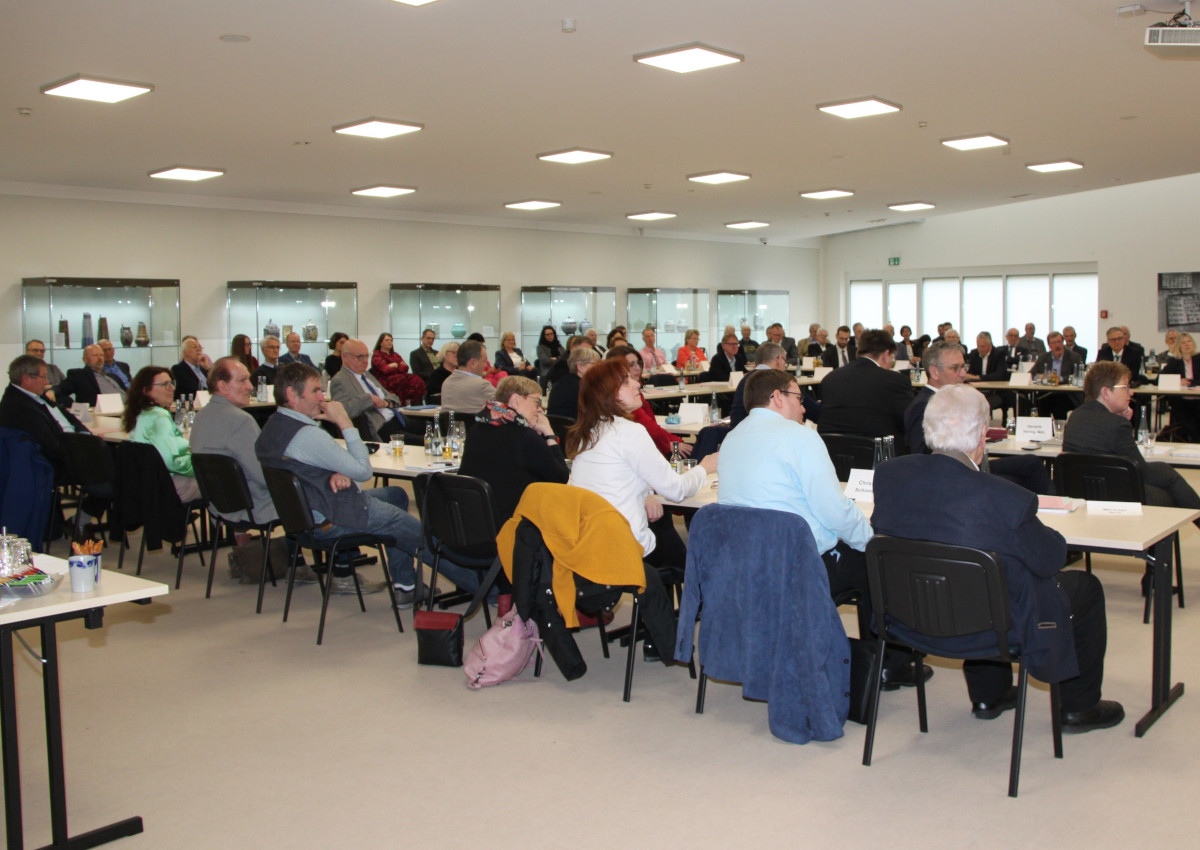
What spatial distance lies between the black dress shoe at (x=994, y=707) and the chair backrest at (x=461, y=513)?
195 cm

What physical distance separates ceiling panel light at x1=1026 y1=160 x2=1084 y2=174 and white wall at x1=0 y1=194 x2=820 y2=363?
7237 millimetres

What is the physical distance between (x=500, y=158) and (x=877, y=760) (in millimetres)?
7401

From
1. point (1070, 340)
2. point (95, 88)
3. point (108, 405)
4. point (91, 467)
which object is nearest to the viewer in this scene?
point (91, 467)

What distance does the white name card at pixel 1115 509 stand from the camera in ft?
12.2

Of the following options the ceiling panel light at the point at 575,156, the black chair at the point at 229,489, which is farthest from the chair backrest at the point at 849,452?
the ceiling panel light at the point at 575,156

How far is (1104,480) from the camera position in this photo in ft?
15.6

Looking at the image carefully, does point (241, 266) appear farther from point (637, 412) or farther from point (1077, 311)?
point (1077, 311)

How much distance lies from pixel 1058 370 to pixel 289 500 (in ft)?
30.7

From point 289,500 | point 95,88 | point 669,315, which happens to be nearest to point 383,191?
point 95,88

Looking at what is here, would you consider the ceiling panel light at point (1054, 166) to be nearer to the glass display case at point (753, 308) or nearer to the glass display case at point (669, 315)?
the glass display case at point (669, 315)

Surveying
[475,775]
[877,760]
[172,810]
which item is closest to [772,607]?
[877,760]

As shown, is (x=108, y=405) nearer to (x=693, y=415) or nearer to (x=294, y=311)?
(x=294, y=311)

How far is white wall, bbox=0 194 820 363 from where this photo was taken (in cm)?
Answer: 1077

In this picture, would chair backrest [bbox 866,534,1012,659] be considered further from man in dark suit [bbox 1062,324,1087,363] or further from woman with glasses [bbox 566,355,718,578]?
man in dark suit [bbox 1062,324,1087,363]
